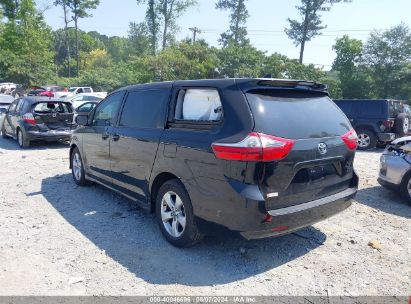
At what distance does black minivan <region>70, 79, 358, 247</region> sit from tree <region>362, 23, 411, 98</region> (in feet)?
98.9

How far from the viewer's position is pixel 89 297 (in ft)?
10.2

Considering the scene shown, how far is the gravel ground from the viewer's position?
3.30 m

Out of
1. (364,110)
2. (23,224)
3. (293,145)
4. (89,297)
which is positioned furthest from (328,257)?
(364,110)

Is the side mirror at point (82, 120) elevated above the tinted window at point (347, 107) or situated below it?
below

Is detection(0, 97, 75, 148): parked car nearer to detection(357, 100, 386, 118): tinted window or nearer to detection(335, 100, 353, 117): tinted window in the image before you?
detection(335, 100, 353, 117): tinted window

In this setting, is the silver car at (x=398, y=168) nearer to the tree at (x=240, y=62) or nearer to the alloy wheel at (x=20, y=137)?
the alloy wheel at (x=20, y=137)

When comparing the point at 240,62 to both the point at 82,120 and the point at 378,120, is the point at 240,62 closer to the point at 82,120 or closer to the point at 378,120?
the point at 378,120

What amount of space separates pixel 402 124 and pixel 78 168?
10171 millimetres

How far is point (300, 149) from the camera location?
337cm

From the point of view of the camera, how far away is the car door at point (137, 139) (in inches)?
170

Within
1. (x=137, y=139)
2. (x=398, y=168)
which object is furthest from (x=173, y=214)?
(x=398, y=168)

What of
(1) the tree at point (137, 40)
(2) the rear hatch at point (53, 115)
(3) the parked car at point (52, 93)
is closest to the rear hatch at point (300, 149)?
(2) the rear hatch at point (53, 115)

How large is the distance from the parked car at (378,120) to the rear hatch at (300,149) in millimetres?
8882

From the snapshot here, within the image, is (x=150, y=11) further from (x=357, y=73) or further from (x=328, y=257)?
(x=328, y=257)
